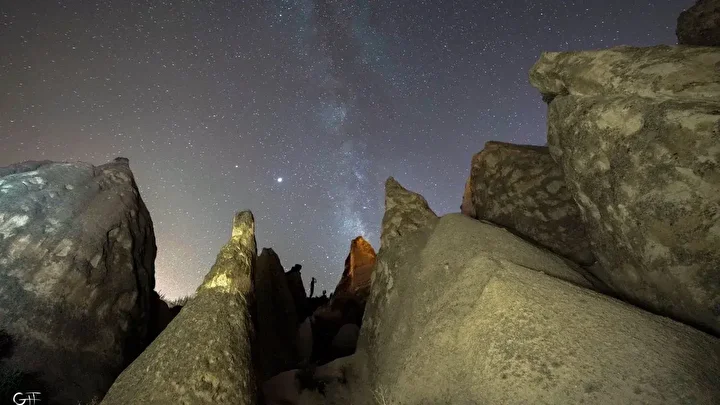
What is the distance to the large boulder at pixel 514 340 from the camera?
422 cm

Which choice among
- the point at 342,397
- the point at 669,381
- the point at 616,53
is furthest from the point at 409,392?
the point at 616,53

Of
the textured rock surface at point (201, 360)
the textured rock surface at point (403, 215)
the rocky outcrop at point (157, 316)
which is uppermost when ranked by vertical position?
the textured rock surface at point (403, 215)

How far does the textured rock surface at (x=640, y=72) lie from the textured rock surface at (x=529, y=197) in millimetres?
3026

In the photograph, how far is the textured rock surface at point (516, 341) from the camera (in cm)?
421

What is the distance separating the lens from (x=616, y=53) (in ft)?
25.9

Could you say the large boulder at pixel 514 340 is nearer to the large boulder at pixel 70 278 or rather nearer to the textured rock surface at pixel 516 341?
the textured rock surface at pixel 516 341

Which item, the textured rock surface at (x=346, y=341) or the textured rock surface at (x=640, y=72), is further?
the textured rock surface at (x=346, y=341)

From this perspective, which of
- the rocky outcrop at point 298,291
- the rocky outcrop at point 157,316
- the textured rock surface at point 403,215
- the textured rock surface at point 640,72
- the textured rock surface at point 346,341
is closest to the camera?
the textured rock surface at point 640,72

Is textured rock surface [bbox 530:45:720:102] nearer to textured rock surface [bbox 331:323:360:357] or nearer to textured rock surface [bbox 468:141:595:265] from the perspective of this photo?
textured rock surface [bbox 468:141:595:265]

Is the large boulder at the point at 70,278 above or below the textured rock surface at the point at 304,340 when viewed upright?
above

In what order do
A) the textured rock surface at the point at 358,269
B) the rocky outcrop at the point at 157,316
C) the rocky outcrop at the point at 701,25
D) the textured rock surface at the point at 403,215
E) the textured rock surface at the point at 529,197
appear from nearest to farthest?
1. the textured rock surface at the point at 529,197
2. the textured rock surface at the point at 403,215
3. the rocky outcrop at the point at 701,25
4. the rocky outcrop at the point at 157,316
5. the textured rock surface at the point at 358,269

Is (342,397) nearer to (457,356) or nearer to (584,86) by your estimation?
(457,356)

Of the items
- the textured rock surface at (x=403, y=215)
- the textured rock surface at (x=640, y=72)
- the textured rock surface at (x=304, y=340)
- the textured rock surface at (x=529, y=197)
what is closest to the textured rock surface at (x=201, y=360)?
the textured rock surface at (x=403, y=215)

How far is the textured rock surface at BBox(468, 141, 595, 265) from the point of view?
33.4 ft
